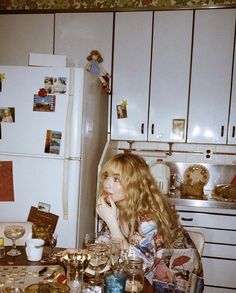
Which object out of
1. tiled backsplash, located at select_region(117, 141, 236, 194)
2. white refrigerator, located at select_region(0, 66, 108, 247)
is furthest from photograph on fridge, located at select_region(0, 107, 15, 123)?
tiled backsplash, located at select_region(117, 141, 236, 194)

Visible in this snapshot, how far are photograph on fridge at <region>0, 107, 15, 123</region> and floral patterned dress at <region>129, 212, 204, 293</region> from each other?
1.31m

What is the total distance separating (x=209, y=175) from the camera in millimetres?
2871

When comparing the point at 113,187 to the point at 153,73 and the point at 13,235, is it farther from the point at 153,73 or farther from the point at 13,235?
the point at 153,73

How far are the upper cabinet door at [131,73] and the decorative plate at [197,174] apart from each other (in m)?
0.57

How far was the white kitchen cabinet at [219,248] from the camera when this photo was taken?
7.67ft

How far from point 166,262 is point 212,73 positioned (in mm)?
1867

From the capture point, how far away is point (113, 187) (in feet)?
4.49

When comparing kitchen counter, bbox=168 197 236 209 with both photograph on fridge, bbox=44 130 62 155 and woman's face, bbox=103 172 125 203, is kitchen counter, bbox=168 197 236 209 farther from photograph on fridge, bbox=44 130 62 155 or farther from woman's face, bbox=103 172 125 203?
woman's face, bbox=103 172 125 203

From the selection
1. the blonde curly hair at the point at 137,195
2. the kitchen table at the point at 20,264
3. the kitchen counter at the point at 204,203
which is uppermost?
the blonde curly hair at the point at 137,195

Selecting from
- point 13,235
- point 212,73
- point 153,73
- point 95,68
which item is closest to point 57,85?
point 95,68

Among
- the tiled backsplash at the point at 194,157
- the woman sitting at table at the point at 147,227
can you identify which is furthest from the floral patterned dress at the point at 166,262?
the tiled backsplash at the point at 194,157

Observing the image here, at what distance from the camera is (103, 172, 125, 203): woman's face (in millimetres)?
1360

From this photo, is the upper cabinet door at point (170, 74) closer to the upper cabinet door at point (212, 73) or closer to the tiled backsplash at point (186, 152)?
the upper cabinet door at point (212, 73)

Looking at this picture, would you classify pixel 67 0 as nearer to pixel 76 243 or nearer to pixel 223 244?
pixel 76 243
